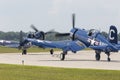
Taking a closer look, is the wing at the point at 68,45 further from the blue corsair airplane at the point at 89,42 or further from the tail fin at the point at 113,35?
the tail fin at the point at 113,35

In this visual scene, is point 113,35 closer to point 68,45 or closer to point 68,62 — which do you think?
point 68,45

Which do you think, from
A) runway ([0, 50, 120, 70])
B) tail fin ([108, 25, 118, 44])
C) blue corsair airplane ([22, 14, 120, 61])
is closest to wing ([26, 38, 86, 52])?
blue corsair airplane ([22, 14, 120, 61])

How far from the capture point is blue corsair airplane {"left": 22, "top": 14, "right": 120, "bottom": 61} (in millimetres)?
52062

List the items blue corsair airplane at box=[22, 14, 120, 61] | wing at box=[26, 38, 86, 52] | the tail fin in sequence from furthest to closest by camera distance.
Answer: wing at box=[26, 38, 86, 52], the tail fin, blue corsair airplane at box=[22, 14, 120, 61]

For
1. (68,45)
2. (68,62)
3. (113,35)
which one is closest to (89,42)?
(68,45)

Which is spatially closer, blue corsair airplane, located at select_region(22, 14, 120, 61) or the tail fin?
blue corsair airplane, located at select_region(22, 14, 120, 61)

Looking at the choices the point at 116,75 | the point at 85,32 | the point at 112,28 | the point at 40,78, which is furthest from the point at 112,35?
the point at 40,78

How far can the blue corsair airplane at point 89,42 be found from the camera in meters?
52.1

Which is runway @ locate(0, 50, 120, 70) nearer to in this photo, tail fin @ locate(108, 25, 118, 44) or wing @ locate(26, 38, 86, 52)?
wing @ locate(26, 38, 86, 52)

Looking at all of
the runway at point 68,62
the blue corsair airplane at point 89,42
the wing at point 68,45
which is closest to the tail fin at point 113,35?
the blue corsair airplane at point 89,42

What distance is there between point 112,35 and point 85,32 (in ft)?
16.2

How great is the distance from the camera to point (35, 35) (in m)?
81.6

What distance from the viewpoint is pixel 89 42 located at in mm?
55500

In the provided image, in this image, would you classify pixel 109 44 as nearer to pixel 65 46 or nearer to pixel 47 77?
pixel 65 46
